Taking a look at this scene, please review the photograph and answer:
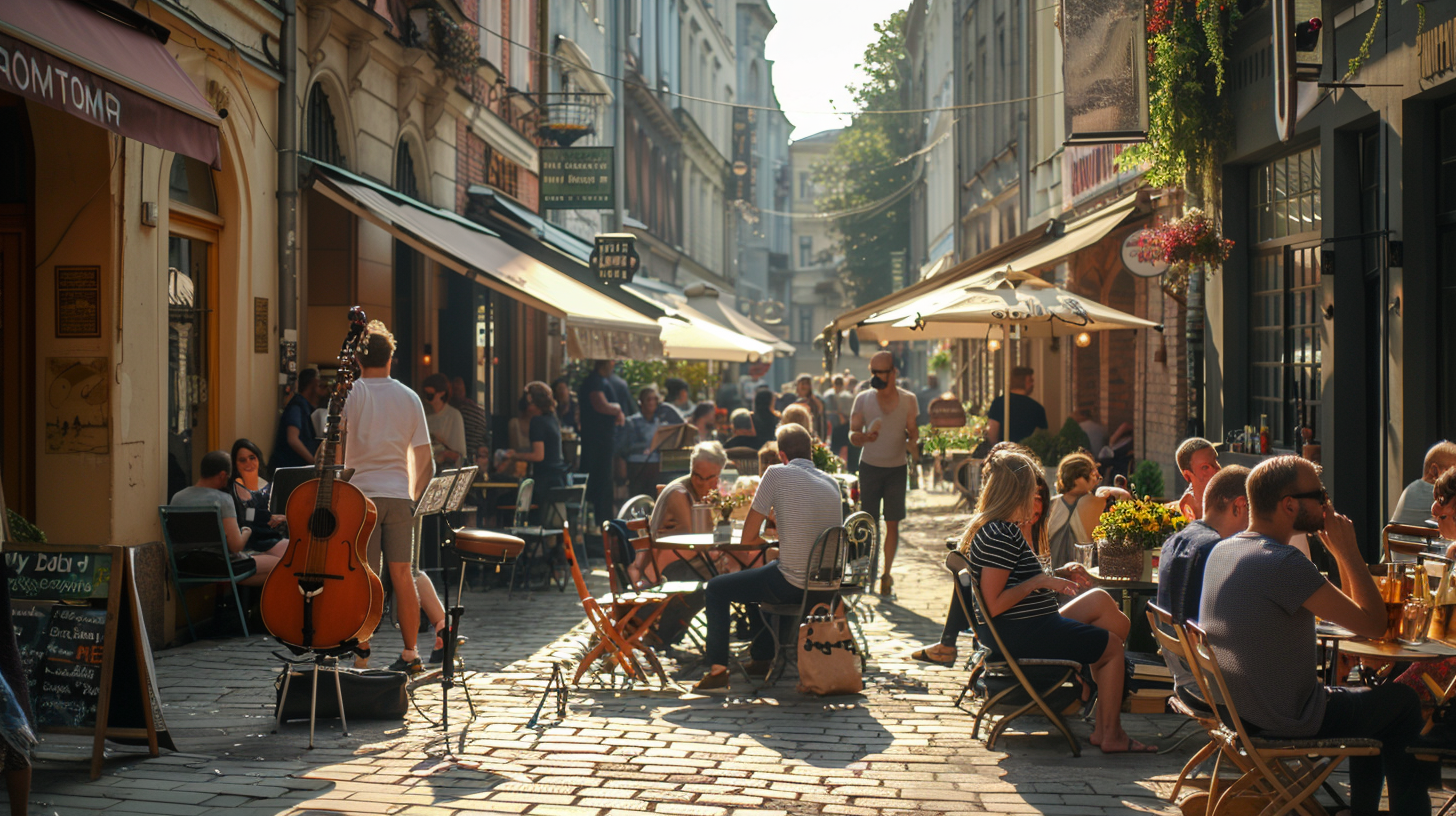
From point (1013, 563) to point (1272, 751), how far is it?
5.83ft

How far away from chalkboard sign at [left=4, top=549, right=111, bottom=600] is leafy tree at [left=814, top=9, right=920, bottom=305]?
131ft

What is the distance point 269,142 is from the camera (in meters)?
10.1

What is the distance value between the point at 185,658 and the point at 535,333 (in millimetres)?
11882

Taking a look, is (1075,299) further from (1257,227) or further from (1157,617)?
(1157,617)

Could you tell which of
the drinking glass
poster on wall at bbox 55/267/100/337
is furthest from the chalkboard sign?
the drinking glass

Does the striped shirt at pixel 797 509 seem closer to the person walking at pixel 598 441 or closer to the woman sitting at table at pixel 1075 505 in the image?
the woman sitting at table at pixel 1075 505

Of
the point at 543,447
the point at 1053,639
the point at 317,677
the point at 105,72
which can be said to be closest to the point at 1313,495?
the point at 1053,639

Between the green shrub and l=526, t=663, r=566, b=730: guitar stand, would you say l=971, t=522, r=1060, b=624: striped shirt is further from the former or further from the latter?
the green shrub

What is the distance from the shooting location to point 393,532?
711 cm

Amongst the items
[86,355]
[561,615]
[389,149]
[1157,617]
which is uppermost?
[389,149]

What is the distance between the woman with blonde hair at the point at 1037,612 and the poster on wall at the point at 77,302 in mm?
5147

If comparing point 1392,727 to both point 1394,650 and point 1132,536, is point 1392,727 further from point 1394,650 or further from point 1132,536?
point 1132,536

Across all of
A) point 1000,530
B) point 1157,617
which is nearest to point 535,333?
point 1000,530

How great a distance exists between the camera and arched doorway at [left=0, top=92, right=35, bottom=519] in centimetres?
799
